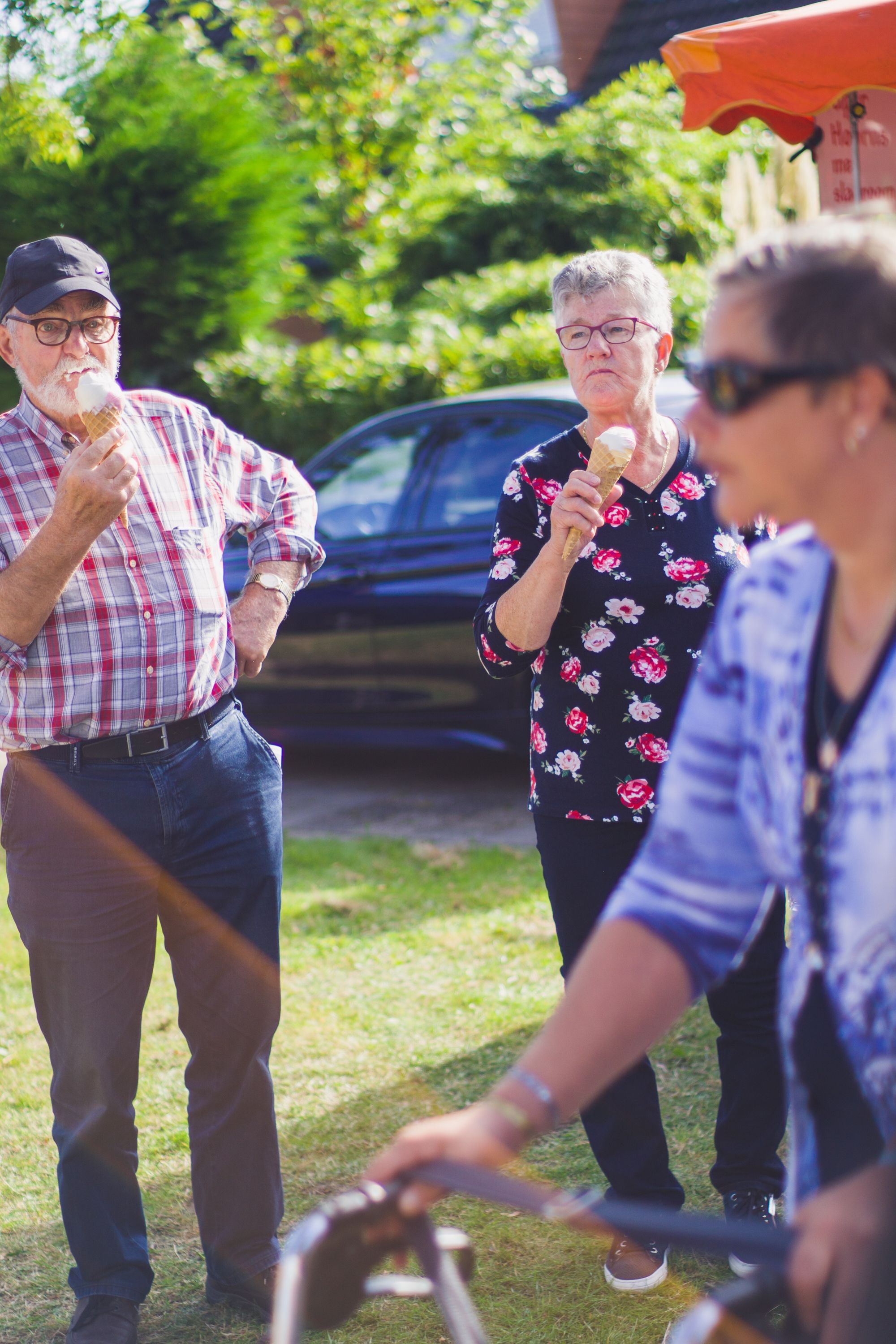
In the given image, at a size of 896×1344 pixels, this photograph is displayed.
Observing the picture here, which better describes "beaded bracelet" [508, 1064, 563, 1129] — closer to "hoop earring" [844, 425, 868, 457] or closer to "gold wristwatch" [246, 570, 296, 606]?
"hoop earring" [844, 425, 868, 457]

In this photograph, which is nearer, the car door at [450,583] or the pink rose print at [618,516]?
the pink rose print at [618,516]

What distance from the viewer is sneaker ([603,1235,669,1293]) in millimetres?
2783

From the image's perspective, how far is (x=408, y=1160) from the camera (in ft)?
4.17

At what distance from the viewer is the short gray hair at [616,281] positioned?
264 cm

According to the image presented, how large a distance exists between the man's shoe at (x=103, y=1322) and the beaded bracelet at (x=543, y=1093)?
1725 millimetres

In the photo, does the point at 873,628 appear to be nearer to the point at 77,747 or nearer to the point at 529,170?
the point at 77,747

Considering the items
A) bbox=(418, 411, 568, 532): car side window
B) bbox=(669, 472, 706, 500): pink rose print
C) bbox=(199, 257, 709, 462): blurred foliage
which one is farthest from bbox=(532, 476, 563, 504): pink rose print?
bbox=(199, 257, 709, 462): blurred foliage

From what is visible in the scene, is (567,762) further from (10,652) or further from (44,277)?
(44,277)

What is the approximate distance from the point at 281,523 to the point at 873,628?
192 cm

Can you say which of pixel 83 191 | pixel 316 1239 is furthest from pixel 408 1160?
pixel 83 191

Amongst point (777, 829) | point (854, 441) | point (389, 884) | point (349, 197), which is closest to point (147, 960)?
point (777, 829)

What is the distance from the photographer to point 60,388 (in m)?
2.57

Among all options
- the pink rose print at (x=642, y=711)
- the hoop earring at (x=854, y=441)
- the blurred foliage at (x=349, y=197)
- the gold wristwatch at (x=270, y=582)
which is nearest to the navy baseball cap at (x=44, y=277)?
the gold wristwatch at (x=270, y=582)

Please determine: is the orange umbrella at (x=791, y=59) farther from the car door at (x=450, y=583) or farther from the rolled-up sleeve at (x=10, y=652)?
the rolled-up sleeve at (x=10, y=652)
